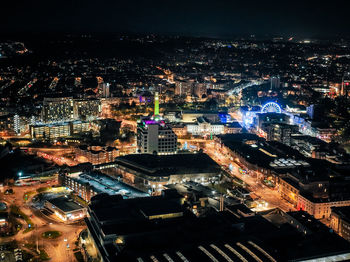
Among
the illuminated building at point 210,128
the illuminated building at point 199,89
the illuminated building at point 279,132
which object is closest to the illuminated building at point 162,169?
the illuminated building at point 279,132

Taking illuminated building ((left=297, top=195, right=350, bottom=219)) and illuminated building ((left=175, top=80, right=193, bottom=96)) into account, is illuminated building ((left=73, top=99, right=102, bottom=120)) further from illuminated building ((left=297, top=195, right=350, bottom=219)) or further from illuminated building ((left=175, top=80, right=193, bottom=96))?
illuminated building ((left=297, top=195, right=350, bottom=219))

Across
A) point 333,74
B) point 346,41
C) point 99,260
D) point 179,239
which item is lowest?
point 99,260

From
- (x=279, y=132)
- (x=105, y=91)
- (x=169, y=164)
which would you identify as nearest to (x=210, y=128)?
(x=279, y=132)

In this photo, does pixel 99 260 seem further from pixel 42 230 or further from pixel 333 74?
pixel 333 74

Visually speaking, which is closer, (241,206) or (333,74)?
(241,206)

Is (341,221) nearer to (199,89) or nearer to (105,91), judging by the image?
(105,91)

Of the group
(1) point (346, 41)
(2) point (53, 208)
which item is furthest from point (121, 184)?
(1) point (346, 41)

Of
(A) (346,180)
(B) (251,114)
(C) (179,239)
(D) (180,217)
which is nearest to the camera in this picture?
(C) (179,239)

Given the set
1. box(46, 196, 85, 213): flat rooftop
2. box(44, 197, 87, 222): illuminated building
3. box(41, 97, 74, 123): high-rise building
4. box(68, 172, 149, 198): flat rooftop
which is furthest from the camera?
box(41, 97, 74, 123): high-rise building

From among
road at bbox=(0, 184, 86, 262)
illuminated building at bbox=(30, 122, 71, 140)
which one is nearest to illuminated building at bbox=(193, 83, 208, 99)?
illuminated building at bbox=(30, 122, 71, 140)
